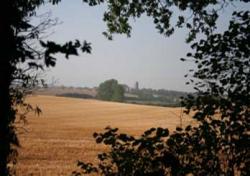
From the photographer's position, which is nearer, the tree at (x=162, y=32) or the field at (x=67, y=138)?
the tree at (x=162, y=32)

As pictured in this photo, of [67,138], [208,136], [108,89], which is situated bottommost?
[67,138]

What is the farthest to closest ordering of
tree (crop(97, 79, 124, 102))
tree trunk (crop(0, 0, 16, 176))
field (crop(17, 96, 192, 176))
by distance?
1. tree (crop(97, 79, 124, 102))
2. field (crop(17, 96, 192, 176))
3. tree trunk (crop(0, 0, 16, 176))

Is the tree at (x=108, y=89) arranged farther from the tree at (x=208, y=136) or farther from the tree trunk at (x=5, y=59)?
the tree trunk at (x=5, y=59)

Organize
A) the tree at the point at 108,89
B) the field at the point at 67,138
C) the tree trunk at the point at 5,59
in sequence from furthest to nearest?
1. the tree at the point at 108,89
2. the field at the point at 67,138
3. the tree trunk at the point at 5,59

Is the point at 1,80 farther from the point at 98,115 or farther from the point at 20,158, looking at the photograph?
the point at 98,115

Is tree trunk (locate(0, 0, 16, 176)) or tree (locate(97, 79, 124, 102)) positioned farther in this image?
tree (locate(97, 79, 124, 102))

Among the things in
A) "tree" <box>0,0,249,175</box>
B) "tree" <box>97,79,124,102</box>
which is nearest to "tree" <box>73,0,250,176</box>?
"tree" <box>0,0,249,175</box>

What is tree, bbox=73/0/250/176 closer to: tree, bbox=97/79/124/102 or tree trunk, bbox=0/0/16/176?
tree trunk, bbox=0/0/16/176

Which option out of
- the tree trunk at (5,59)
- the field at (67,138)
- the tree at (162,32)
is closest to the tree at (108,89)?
the field at (67,138)

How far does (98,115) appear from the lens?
69.4 m

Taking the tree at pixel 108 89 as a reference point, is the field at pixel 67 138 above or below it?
below

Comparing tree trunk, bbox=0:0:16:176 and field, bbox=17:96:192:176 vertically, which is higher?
tree trunk, bbox=0:0:16:176

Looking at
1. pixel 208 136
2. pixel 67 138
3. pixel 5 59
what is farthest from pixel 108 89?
pixel 5 59

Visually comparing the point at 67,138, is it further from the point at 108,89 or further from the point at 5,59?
the point at 108,89
